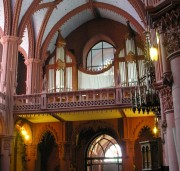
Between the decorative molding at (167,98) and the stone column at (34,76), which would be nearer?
the decorative molding at (167,98)

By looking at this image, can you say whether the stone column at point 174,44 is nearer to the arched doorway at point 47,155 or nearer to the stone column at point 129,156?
the stone column at point 129,156

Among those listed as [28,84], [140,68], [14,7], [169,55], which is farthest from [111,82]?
[169,55]

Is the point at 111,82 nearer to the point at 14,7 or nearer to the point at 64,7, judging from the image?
the point at 64,7

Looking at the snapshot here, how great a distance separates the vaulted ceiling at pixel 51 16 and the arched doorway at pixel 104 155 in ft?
20.0

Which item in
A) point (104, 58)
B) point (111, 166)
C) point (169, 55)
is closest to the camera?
point (169, 55)

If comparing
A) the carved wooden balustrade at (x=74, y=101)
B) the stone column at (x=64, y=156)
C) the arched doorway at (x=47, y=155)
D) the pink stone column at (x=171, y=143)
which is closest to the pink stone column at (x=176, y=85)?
the pink stone column at (x=171, y=143)

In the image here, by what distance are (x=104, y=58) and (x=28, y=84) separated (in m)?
5.28

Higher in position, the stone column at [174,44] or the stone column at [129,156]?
the stone column at [174,44]

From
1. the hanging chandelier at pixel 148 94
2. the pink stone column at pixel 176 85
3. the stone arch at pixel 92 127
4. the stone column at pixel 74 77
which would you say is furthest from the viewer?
the stone column at pixel 74 77

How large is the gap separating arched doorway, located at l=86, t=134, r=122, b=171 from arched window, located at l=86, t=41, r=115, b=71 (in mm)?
4431

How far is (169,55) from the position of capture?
6.87 m

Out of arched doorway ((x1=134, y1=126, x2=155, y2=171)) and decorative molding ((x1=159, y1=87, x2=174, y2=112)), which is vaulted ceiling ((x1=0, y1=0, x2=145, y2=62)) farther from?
decorative molding ((x1=159, y1=87, x2=174, y2=112))

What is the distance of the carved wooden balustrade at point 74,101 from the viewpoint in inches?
648

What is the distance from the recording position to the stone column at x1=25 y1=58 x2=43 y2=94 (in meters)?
19.9
